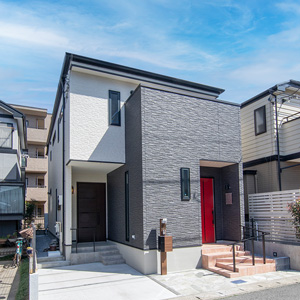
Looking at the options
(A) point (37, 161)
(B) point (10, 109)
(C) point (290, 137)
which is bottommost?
(C) point (290, 137)

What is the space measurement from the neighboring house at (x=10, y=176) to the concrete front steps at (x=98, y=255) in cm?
394

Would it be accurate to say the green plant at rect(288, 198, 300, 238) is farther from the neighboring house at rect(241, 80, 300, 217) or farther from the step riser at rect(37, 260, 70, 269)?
the step riser at rect(37, 260, 70, 269)

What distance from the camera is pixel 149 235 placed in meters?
9.00

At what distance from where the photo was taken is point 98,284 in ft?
26.2

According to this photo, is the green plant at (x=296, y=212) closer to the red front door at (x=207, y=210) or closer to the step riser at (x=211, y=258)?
the step riser at (x=211, y=258)

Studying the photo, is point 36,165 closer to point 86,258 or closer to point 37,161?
point 37,161

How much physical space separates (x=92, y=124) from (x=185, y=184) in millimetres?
3662

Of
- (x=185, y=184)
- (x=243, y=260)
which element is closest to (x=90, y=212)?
(x=185, y=184)

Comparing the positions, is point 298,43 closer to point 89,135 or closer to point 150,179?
point 150,179

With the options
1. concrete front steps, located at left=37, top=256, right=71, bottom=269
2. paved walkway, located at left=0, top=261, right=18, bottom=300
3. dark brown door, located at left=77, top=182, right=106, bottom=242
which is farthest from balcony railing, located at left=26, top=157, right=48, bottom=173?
concrete front steps, located at left=37, top=256, right=71, bottom=269

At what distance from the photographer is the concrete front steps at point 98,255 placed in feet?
33.6

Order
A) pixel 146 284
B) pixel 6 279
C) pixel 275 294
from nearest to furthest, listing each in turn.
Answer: pixel 275 294
pixel 146 284
pixel 6 279

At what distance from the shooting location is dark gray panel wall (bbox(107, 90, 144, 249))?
9.45 meters

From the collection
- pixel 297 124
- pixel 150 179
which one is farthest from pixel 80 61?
pixel 297 124
